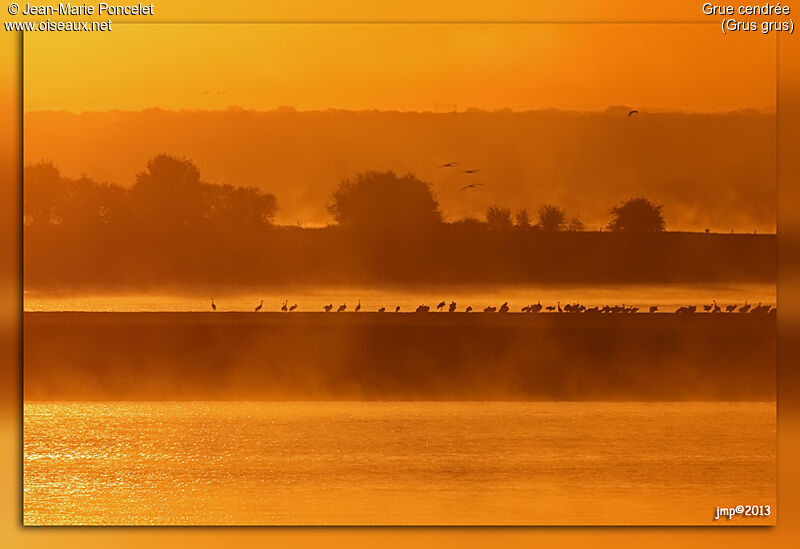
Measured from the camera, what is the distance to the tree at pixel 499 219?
4.52 meters

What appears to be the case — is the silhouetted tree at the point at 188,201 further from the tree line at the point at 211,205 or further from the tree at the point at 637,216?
the tree at the point at 637,216

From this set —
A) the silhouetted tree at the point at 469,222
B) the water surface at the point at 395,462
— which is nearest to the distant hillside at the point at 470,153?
the silhouetted tree at the point at 469,222

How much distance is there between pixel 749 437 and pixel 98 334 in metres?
2.47

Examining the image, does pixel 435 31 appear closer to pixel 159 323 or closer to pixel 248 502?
pixel 159 323

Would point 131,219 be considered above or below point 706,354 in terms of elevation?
above

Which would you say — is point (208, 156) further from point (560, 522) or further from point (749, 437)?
point (749, 437)

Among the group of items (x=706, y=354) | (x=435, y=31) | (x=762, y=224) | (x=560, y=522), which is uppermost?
(x=435, y=31)

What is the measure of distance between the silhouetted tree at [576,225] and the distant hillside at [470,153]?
27mm

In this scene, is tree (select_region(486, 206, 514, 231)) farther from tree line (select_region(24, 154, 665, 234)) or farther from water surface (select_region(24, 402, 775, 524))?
water surface (select_region(24, 402, 775, 524))

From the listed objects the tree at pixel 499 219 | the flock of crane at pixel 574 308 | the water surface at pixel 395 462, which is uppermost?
the tree at pixel 499 219

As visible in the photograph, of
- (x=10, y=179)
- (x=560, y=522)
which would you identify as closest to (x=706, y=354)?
(x=560, y=522)

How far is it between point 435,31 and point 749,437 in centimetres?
192

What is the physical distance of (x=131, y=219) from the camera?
14.8ft

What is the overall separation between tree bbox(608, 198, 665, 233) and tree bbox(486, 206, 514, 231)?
0.38 m
